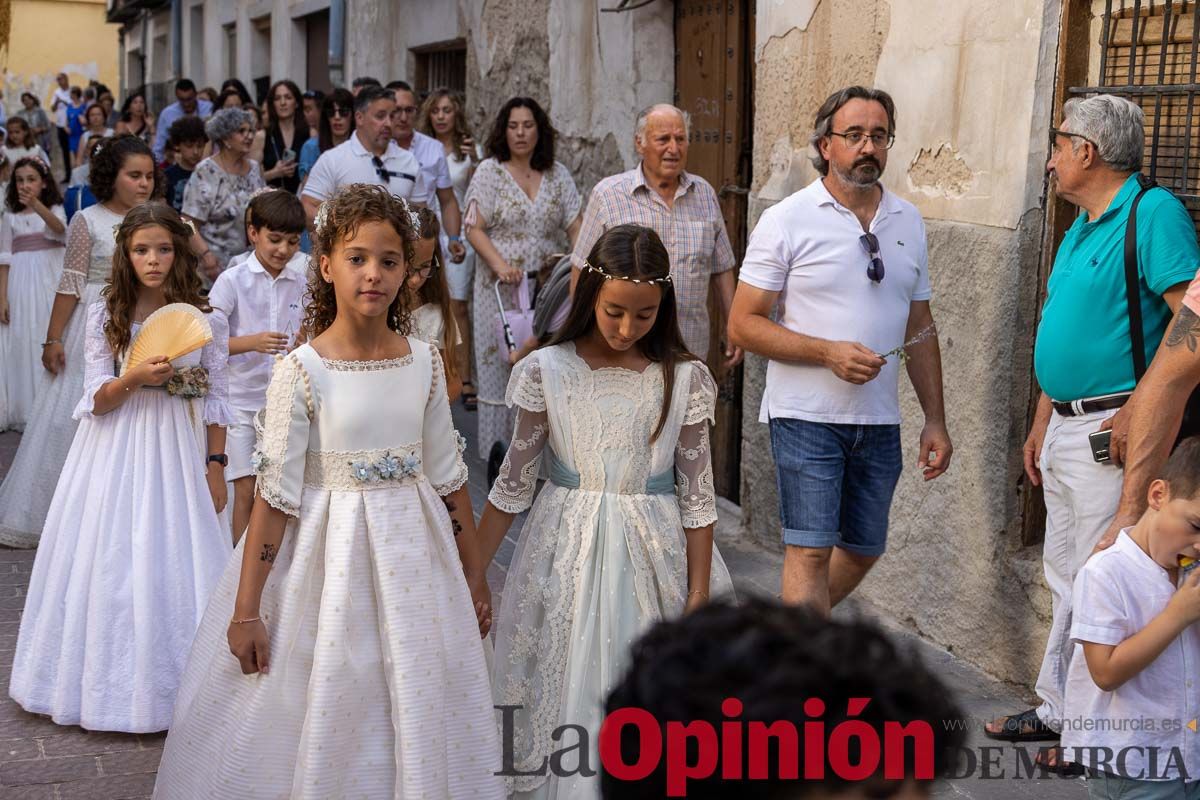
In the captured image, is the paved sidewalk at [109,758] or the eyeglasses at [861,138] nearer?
the paved sidewalk at [109,758]

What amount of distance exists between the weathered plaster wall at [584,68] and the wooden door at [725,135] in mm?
426

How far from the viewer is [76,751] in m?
4.52

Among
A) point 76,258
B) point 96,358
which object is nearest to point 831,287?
point 96,358

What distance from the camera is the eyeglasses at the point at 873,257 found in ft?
14.9

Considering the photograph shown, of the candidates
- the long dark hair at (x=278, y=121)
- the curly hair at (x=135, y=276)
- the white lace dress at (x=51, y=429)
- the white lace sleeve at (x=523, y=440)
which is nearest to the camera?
the white lace sleeve at (x=523, y=440)

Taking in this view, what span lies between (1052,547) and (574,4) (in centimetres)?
570

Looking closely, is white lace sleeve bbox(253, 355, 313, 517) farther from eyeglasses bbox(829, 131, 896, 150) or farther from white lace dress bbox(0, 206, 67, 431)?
white lace dress bbox(0, 206, 67, 431)

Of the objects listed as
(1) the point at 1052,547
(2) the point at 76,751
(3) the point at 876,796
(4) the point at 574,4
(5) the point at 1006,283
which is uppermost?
(4) the point at 574,4

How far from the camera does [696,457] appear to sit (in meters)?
3.89

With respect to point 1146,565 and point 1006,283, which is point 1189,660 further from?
point 1006,283

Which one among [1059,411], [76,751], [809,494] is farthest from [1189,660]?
[76,751]

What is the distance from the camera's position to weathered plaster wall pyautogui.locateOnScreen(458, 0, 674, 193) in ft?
27.2

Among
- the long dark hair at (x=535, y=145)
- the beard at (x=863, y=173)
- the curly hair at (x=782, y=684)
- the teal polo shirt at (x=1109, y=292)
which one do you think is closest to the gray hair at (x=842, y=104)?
the beard at (x=863, y=173)

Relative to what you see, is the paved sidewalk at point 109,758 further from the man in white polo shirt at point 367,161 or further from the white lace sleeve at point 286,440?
the man in white polo shirt at point 367,161
